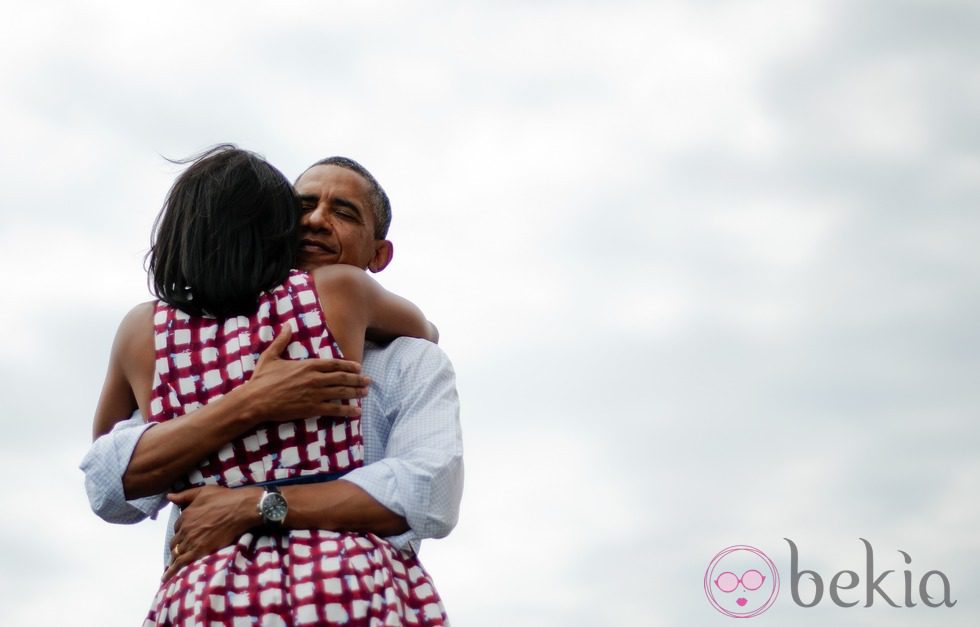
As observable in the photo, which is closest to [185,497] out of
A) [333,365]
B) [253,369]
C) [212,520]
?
[212,520]

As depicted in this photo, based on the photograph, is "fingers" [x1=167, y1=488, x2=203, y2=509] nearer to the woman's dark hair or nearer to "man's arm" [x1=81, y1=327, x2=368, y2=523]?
"man's arm" [x1=81, y1=327, x2=368, y2=523]

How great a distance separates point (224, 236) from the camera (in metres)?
3.56

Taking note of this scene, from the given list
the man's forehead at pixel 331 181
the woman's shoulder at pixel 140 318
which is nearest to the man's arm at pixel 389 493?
the woman's shoulder at pixel 140 318

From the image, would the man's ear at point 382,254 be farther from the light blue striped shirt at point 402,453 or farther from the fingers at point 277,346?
the fingers at point 277,346

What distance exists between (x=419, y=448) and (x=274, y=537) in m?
0.47

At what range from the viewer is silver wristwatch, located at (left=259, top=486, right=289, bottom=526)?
10.6ft

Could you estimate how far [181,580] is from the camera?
3213 millimetres

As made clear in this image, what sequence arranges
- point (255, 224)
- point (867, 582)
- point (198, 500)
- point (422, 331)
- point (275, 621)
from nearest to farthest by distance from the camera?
point (275, 621) < point (198, 500) < point (255, 224) < point (422, 331) < point (867, 582)

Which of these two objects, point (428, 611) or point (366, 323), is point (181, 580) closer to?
point (428, 611)

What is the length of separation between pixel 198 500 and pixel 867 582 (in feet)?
22.6

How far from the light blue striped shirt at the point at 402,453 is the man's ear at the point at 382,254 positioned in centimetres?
113

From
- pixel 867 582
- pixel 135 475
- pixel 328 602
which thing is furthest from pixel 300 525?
pixel 867 582

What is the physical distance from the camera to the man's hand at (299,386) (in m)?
3.23

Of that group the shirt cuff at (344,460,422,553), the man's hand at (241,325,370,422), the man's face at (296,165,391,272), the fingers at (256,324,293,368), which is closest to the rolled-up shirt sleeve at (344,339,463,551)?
the shirt cuff at (344,460,422,553)
